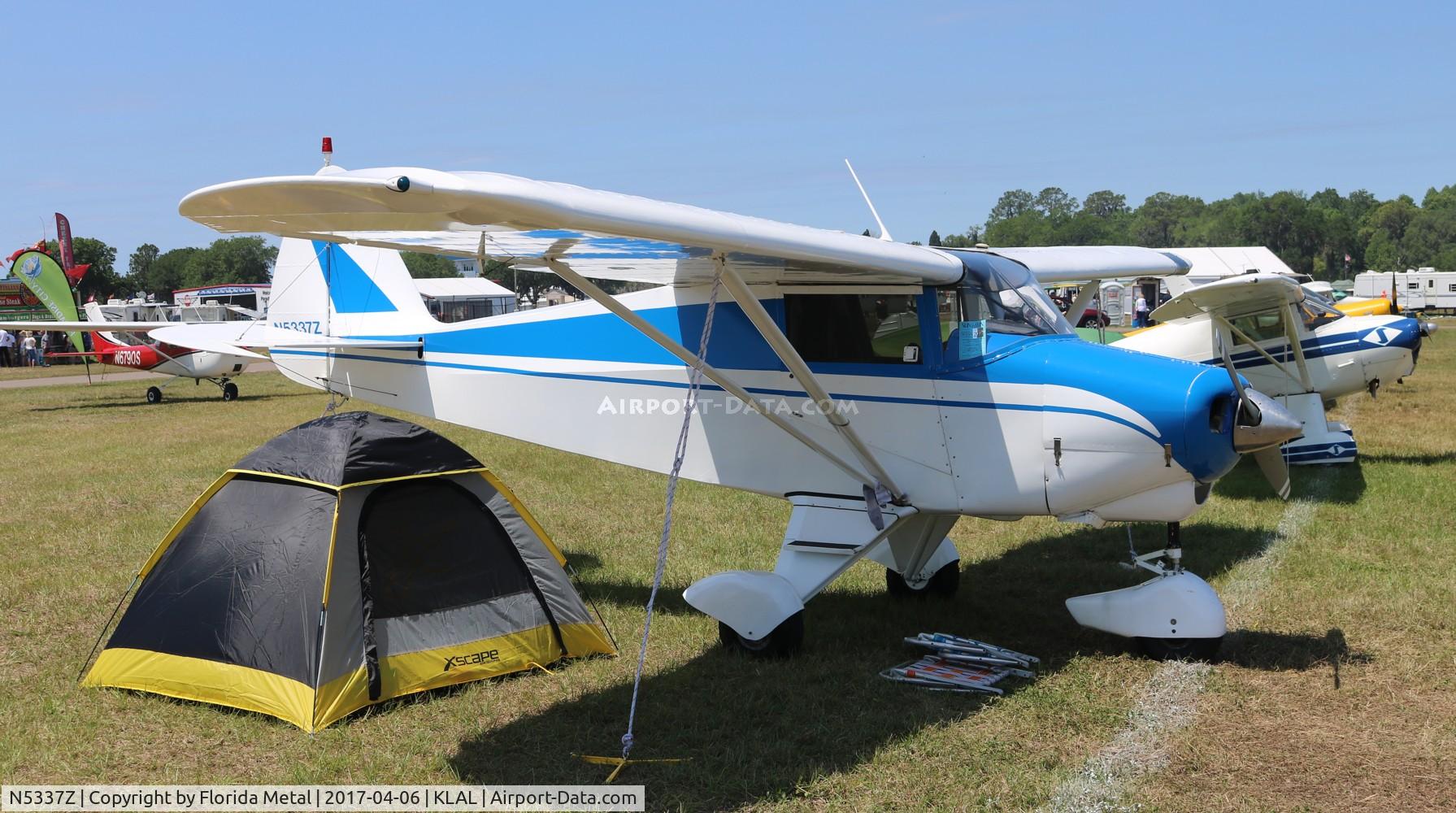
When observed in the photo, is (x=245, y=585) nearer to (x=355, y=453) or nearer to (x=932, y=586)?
(x=355, y=453)

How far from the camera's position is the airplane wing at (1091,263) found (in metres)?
9.20

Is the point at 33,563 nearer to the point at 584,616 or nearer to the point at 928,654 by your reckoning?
the point at 584,616

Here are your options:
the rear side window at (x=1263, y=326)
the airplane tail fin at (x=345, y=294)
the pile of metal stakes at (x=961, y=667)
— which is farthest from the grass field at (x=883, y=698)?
the rear side window at (x=1263, y=326)

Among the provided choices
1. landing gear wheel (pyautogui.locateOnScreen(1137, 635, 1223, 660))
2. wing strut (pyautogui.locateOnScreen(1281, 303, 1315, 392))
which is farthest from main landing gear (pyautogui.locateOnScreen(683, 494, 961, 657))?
wing strut (pyautogui.locateOnScreen(1281, 303, 1315, 392))

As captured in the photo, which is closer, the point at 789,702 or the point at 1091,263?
the point at 789,702

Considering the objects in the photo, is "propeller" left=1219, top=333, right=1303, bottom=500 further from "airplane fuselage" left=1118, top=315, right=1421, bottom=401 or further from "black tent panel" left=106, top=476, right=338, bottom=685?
"airplane fuselage" left=1118, top=315, right=1421, bottom=401

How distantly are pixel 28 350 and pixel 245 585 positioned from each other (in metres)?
42.0

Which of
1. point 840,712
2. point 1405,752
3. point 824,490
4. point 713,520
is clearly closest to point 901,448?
point 824,490

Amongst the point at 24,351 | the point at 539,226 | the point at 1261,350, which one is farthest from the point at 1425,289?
the point at 24,351

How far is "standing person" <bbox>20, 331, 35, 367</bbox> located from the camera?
129 feet

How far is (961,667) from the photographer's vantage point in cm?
593

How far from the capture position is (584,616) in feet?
21.0

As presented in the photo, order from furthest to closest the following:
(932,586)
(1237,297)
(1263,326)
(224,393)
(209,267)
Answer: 1. (209,267)
2. (224,393)
3. (1263,326)
4. (1237,297)
5. (932,586)

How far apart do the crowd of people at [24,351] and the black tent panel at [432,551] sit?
3986 centimetres
